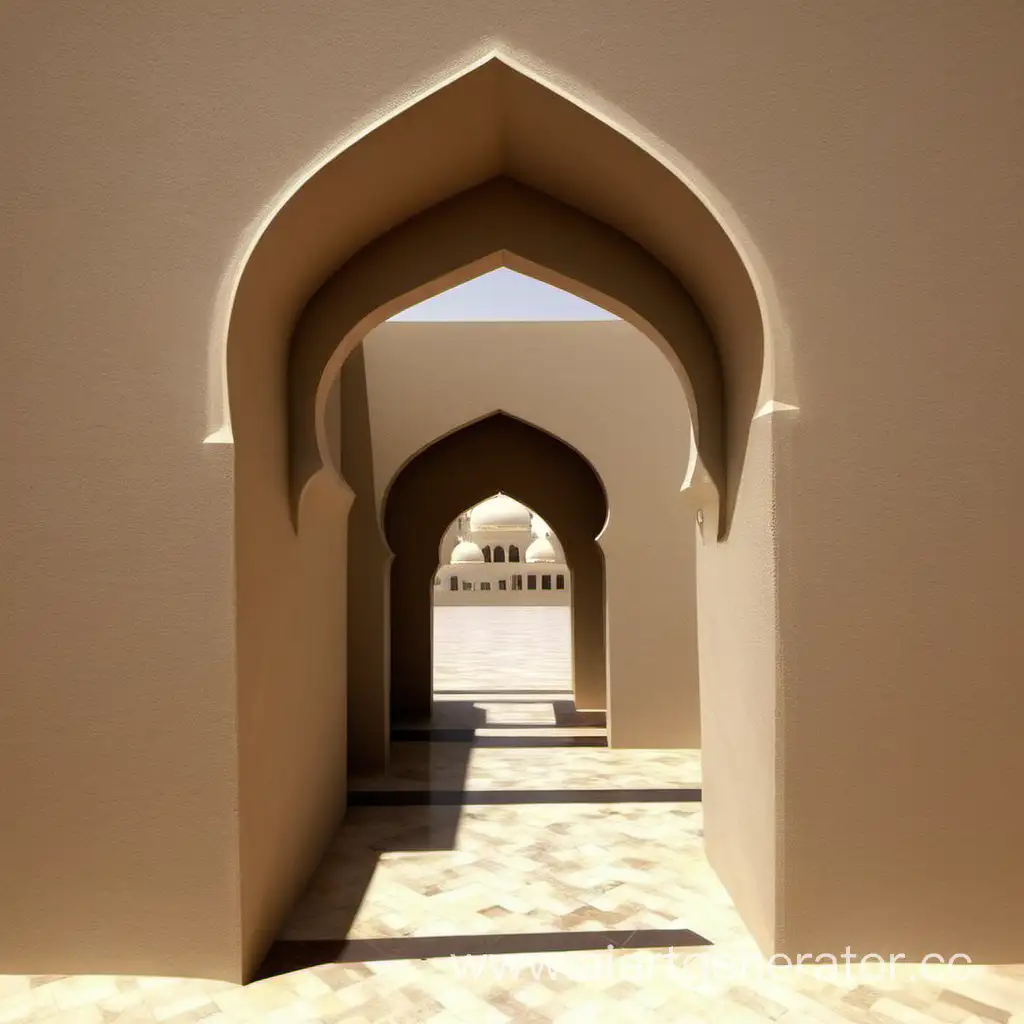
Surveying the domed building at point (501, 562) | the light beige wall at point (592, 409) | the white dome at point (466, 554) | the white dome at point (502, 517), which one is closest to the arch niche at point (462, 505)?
the light beige wall at point (592, 409)

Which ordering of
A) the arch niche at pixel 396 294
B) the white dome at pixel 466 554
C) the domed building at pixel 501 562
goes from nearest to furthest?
1. the arch niche at pixel 396 294
2. the domed building at pixel 501 562
3. the white dome at pixel 466 554

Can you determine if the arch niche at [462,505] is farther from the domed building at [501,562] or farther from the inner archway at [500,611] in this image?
the domed building at [501,562]

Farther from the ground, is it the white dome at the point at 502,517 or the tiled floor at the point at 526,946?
the white dome at the point at 502,517

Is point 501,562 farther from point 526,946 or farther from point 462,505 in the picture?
point 526,946

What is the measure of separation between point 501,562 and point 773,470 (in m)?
32.2

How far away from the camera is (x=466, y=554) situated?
35.5 metres

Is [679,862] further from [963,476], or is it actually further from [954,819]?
[963,476]

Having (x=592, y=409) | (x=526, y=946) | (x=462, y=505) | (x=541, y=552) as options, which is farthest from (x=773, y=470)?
(x=541, y=552)

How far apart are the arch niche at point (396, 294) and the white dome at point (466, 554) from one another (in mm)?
29889

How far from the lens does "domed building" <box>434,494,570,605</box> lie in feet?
109

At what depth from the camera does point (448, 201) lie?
15.6 feet

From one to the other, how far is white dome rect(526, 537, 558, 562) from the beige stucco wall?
103 feet

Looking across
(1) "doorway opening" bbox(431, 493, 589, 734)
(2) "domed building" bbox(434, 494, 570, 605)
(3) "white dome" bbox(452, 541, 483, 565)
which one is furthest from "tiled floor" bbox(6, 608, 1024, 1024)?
(3) "white dome" bbox(452, 541, 483, 565)

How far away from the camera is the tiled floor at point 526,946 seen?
341cm
